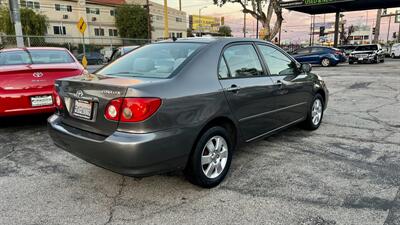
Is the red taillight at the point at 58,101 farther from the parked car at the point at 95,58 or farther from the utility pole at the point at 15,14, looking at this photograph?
the parked car at the point at 95,58

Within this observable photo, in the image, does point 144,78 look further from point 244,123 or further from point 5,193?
point 5,193

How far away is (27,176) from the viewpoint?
376cm

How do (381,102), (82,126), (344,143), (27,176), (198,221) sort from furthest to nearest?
1. (381,102)
2. (344,143)
3. (27,176)
4. (82,126)
5. (198,221)

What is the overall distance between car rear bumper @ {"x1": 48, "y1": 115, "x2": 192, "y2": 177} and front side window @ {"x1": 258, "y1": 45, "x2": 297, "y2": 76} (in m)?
1.90

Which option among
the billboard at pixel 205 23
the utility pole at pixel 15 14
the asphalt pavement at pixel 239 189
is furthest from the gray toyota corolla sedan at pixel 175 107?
the billboard at pixel 205 23

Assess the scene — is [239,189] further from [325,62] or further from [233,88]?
[325,62]

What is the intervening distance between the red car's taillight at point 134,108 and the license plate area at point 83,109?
0.37 meters

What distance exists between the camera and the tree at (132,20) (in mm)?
53844

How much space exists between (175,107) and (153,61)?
0.97 meters

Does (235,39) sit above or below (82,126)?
above

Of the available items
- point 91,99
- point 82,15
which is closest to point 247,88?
point 91,99

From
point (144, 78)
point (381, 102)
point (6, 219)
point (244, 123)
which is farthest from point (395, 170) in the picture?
point (381, 102)

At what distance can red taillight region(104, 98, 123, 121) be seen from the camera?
111 inches

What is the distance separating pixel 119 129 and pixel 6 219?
128 centimetres
